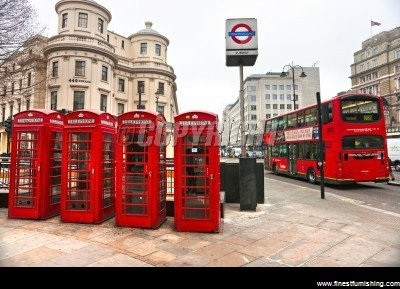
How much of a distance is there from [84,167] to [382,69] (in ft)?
225

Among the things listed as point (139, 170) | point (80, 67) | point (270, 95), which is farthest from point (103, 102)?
point (270, 95)

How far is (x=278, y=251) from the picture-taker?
16.9ft

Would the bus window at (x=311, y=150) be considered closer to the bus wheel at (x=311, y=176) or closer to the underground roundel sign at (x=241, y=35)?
the bus wheel at (x=311, y=176)

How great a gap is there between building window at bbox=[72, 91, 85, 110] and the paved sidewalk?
79.3 ft

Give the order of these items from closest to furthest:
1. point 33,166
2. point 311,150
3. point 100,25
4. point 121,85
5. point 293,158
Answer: point 33,166 → point 311,150 → point 293,158 → point 100,25 → point 121,85

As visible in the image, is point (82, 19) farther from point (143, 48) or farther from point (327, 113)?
point (327, 113)

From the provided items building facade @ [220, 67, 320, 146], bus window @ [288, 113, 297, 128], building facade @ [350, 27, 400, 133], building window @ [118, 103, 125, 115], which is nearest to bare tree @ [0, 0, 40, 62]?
bus window @ [288, 113, 297, 128]

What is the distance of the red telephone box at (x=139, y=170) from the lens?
6.40 m

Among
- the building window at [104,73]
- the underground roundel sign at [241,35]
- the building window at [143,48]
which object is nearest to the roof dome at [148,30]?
the building window at [143,48]

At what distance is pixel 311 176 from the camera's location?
1619cm

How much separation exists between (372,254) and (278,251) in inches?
62.1

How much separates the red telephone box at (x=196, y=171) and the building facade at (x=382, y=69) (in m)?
55.9
